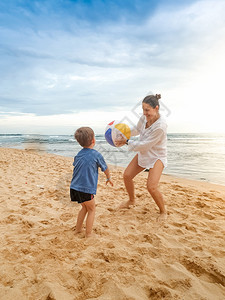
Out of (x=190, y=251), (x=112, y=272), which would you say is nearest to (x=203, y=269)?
(x=190, y=251)

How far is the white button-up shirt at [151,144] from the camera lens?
3.52m

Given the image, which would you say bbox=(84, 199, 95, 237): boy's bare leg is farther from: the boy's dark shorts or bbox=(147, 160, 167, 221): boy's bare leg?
bbox=(147, 160, 167, 221): boy's bare leg

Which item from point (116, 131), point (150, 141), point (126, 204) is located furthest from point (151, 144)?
point (126, 204)

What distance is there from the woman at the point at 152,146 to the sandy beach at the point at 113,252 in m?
0.60

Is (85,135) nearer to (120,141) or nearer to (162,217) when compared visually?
(120,141)

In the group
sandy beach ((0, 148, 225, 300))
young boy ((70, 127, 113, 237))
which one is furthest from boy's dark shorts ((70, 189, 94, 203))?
sandy beach ((0, 148, 225, 300))

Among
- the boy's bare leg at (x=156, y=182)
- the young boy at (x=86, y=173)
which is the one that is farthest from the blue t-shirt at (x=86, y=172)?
the boy's bare leg at (x=156, y=182)

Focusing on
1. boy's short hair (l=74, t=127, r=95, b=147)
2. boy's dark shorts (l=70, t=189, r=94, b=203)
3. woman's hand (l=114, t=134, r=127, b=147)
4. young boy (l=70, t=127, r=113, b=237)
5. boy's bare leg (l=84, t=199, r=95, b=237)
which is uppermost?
boy's short hair (l=74, t=127, r=95, b=147)

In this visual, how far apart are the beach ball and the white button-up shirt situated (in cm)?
23

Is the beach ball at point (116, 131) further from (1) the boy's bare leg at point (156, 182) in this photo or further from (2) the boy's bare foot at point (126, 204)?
(2) the boy's bare foot at point (126, 204)

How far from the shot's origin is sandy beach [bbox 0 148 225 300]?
6.49ft

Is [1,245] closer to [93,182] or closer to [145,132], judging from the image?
[93,182]

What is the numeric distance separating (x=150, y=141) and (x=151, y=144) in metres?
0.06

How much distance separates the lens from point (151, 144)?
3555 millimetres
